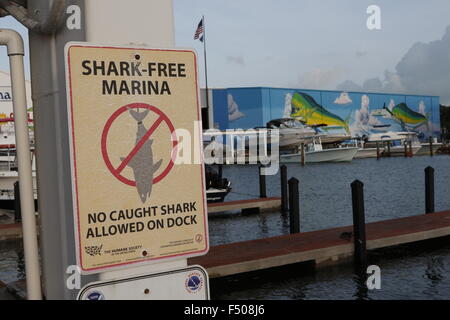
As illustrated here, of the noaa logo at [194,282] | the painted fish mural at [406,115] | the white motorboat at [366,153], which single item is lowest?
the white motorboat at [366,153]

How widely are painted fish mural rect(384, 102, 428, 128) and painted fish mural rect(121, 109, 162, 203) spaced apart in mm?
96337

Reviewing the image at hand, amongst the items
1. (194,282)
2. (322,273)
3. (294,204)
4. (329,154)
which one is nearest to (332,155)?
(329,154)

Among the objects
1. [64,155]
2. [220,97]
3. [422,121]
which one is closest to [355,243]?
[64,155]

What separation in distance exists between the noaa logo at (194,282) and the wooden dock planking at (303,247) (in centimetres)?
643

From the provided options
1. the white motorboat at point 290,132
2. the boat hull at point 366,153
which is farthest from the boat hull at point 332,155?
the boat hull at point 366,153

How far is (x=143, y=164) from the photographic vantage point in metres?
2.06

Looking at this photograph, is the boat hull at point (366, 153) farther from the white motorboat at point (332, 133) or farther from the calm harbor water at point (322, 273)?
the calm harbor water at point (322, 273)

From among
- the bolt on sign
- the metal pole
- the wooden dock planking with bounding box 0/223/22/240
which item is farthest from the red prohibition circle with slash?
the wooden dock planking with bounding box 0/223/22/240

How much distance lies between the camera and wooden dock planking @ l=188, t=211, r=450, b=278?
8934 millimetres

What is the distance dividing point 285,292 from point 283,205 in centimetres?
1126

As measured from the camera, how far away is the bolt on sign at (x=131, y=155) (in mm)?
1981

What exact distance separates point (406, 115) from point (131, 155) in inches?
3958

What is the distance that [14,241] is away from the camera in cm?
1485

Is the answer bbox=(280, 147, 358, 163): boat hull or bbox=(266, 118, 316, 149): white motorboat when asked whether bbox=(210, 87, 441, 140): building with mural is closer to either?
bbox=(266, 118, 316, 149): white motorboat
